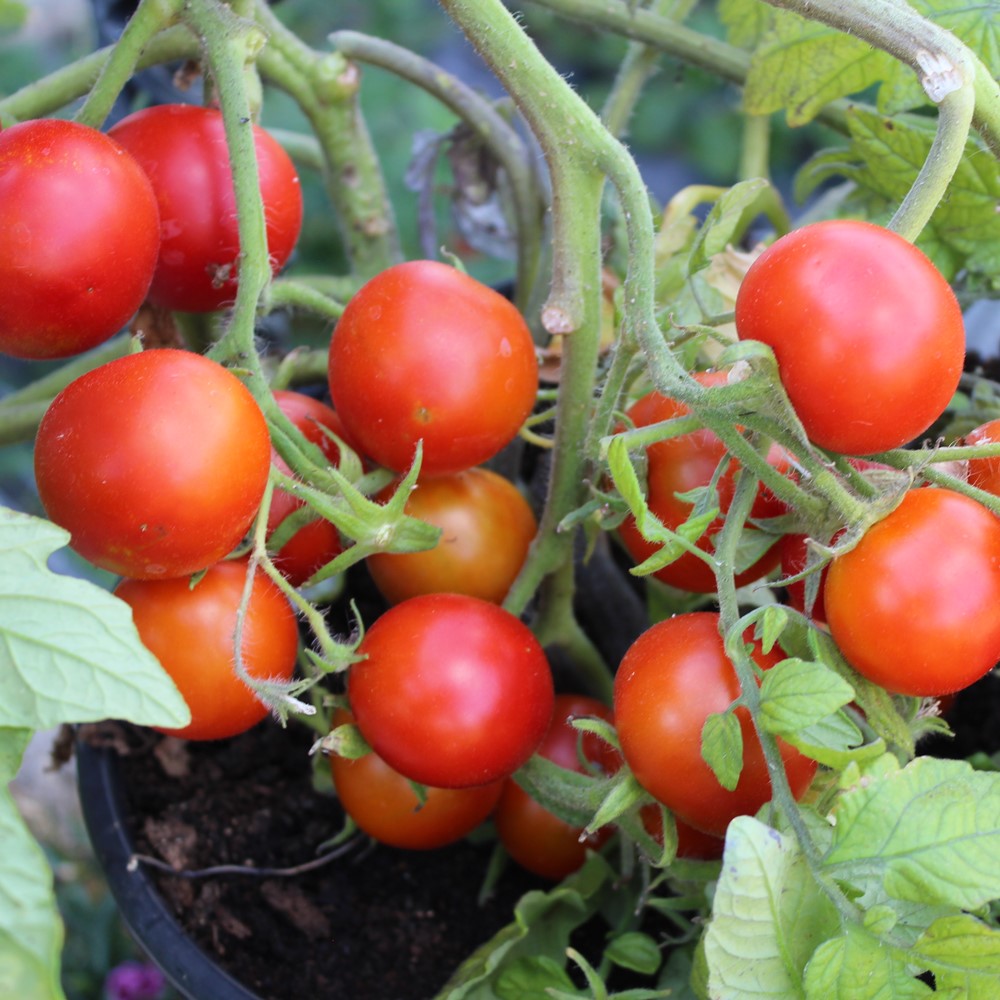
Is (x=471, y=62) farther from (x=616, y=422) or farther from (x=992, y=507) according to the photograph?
(x=992, y=507)

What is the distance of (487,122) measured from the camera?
900mm

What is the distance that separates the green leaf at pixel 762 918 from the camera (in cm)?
43

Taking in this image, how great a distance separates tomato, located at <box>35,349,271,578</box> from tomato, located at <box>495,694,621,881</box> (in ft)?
0.90

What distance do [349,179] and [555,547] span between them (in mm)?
380

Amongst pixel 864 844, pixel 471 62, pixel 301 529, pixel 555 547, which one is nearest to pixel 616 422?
pixel 555 547

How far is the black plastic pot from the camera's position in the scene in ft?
2.18

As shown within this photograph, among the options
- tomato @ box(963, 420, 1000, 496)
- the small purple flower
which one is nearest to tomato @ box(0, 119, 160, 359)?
tomato @ box(963, 420, 1000, 496)

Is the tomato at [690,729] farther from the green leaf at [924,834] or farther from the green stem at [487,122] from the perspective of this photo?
the green stem at [487,122]

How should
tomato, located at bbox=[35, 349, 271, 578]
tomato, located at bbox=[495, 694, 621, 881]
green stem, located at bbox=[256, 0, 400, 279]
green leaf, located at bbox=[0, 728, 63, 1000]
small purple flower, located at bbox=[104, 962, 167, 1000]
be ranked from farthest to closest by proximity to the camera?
small purple flower, located at bbox=[104, 962, 167, 1000]
green stem, located at bbox=[256, 0, 400, 279]
tomato, located at bbox=[495, 694, 621, 881]
tomato, located at bbox=[35, 349, 271, 578]
green leaf, located at bbox=[0, 728, 63, 1000]

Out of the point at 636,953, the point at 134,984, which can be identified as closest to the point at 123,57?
the point at 636,953

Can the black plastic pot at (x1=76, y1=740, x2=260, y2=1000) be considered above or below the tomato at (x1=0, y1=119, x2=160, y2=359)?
below

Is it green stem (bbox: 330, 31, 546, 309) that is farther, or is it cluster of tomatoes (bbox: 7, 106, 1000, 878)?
green stem (bbox: 330, 31, 546, 309)

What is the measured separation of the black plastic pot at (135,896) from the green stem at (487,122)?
0.49 metres

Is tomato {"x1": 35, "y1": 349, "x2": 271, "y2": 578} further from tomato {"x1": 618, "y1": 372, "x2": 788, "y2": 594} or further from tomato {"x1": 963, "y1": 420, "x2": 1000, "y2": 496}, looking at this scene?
tomato {"x1": 963, "y1": 420, "x2": 1000, "y2": 496}
